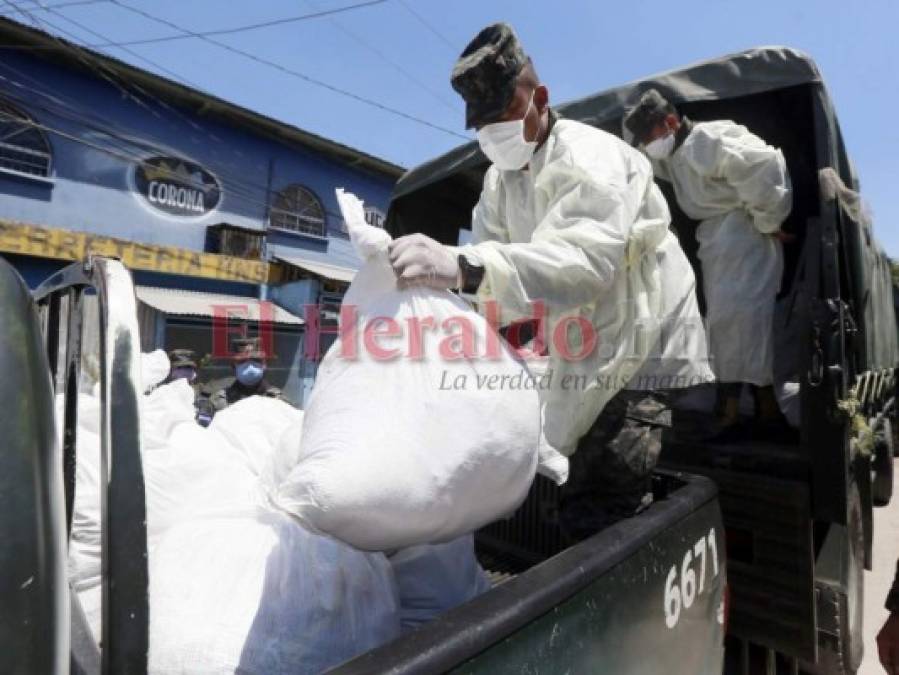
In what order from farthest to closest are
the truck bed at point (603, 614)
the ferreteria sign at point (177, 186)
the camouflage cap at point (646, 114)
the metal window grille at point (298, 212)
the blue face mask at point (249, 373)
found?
the metal window grille at point (298, 212), the ferreteria sign at point (177, 186), the blue face mask at point (249, 373), the camouflage cap at point (646, 114), the truck bed at point (603, 614)

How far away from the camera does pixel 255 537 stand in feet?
3.06

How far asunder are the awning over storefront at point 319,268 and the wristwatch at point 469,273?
890 centimetres

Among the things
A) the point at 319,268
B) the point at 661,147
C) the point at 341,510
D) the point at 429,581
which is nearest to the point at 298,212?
the point at 319,268

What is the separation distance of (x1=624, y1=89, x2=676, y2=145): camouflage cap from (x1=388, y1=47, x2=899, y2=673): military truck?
4 cm

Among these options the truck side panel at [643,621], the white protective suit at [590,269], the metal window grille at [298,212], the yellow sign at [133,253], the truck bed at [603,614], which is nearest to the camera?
the truck bed at [603,614]

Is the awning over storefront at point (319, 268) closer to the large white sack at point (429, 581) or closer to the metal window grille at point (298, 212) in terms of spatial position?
the metal window grille at point (298, 212)

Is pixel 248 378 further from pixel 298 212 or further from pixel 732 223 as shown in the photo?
pixel 298 212

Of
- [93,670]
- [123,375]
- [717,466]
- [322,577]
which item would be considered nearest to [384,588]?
[322,577]

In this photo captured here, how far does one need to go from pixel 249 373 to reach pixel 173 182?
5597 mm

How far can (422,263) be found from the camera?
110 centimetres

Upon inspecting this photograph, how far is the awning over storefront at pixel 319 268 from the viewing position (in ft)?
33.2

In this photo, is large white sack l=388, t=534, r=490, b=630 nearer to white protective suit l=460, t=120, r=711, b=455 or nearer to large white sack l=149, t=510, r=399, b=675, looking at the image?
large white sack l=149, t=510, r=399, b=675

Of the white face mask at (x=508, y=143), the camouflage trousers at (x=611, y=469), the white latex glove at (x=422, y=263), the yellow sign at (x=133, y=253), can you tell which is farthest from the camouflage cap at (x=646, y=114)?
the yellow sign at (x=133, y=253)

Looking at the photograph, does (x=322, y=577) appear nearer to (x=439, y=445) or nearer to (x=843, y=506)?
(x=439, y=445)
